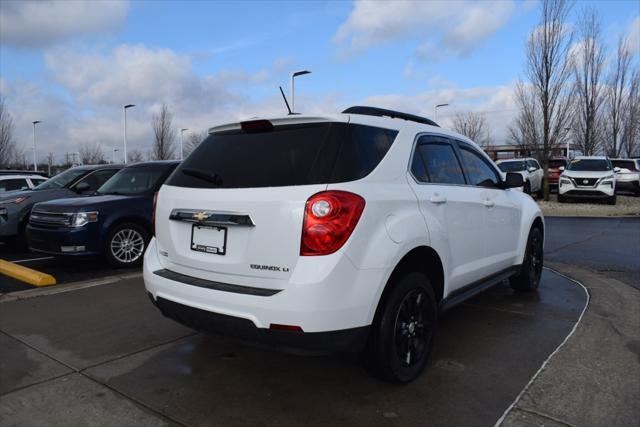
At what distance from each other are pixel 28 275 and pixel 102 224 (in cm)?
111

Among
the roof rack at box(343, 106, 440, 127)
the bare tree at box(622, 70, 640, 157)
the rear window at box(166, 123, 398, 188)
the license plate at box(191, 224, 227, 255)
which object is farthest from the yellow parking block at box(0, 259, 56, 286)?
the bare tree at box(622, 70, 640, 157)

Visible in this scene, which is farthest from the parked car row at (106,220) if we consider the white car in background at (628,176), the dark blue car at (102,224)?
the white car in background at (628,176)

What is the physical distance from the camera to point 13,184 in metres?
12.3

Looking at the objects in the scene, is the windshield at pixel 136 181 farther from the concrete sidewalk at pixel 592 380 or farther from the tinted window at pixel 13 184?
the concrete sidewalk at pixel 592 380

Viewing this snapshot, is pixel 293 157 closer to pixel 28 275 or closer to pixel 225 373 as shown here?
pixel 225 373

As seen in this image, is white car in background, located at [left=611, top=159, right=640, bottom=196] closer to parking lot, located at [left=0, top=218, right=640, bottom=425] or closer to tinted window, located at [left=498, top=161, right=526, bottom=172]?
tinted window, located at [left=498, top=161, right=526, bottom=172]

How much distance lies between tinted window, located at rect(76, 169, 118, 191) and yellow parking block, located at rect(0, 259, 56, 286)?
2.92m

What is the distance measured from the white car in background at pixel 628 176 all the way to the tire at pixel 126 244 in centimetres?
2103

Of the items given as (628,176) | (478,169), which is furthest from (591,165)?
(478,169)

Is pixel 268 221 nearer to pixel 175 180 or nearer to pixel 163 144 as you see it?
pixel 175 180

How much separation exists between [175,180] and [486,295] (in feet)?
12.5

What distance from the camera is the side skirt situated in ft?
12.4

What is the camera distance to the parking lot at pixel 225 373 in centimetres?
295

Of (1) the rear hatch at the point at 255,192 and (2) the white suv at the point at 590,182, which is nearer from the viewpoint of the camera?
(1) the rear hatch at the point at 255,192
